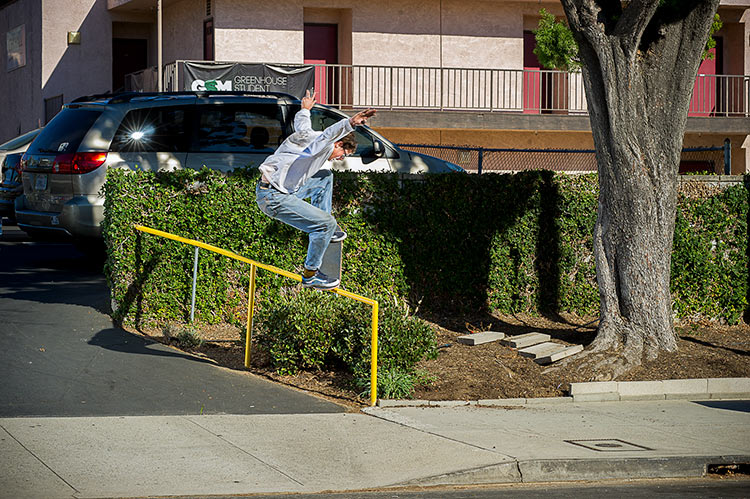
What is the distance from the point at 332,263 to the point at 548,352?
2766mm

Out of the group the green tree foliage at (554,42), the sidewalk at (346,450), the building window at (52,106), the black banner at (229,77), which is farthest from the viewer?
the building window at (52,106)

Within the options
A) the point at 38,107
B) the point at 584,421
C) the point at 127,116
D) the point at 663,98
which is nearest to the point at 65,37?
the point at 38,107

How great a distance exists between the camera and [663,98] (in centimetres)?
1104

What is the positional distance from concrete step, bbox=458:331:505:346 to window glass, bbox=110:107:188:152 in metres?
4.89

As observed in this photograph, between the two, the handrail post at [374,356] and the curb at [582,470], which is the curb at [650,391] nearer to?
the handrail post at [374,356]

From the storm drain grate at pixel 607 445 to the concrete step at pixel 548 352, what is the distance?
2.65m

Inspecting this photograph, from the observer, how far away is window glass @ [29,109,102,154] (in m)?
13.4

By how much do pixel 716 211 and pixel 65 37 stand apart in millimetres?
23683

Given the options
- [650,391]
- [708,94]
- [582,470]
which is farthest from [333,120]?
[708,94]

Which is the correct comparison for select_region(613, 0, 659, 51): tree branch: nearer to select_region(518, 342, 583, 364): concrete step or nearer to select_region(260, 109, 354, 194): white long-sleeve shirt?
select_region(518, 342, 583, 364): concrete step

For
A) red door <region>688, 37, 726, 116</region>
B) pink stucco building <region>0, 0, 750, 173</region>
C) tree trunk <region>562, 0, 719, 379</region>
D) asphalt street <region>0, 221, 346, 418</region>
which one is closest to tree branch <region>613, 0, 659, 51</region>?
tree trunk <region>562, 0, 719, 379</region>

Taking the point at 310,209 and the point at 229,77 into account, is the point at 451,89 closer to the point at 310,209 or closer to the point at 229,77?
the point at 229,77

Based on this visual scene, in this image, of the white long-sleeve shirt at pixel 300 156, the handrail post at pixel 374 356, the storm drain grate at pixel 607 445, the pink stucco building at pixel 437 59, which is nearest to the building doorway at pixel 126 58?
the pink stucco building at pixel 437 59

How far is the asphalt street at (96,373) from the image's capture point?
28.1 feet
